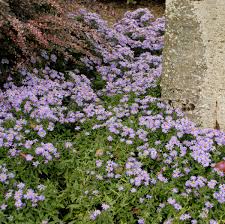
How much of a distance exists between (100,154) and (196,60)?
106 centimetres

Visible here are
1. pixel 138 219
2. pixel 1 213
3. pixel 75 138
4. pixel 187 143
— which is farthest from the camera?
pixel 75 138

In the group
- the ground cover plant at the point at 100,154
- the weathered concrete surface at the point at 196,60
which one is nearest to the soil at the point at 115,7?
the ground cover plant at the point at 100,154

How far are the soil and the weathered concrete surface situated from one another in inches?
93.1

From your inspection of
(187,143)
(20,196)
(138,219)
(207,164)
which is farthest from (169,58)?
(20,196)

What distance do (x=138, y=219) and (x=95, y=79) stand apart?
1867mm

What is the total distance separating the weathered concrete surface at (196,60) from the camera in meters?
3.56

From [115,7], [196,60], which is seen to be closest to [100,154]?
[196,60]

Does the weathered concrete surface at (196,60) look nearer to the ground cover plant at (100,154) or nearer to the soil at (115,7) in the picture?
the ground cover plant at (100,154)

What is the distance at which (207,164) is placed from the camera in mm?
3131

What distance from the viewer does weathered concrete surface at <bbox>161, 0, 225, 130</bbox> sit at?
3.56 metres

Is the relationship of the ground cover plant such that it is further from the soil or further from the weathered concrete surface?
the soil

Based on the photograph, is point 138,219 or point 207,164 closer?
point 138,219

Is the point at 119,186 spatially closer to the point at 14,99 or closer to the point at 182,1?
the point at 14,99

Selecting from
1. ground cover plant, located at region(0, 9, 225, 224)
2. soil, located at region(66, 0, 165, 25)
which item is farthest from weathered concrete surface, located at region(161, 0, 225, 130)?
soil, located at region(66, 0, 165, 25)
